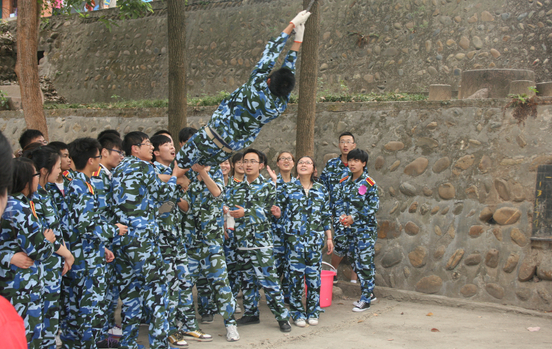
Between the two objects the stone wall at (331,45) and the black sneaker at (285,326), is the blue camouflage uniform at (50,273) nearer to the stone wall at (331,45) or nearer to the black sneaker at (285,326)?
the black sneaker at (285,326)

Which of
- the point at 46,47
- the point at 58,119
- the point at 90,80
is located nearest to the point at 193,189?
the point at 58,119

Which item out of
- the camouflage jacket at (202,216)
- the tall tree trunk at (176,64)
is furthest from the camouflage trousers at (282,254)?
the tall tree trunk at (176,64)

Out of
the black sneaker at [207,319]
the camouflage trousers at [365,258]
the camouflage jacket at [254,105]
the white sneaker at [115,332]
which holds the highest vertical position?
the camouflage jacket at [254,105]

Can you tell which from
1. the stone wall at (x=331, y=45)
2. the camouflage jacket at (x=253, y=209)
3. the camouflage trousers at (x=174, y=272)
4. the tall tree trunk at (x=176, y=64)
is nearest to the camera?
the camouflage trousers at (x=174, y=272)

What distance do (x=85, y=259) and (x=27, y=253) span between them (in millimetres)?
708

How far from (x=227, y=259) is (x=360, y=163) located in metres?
2.03

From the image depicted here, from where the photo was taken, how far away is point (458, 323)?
5.43 m

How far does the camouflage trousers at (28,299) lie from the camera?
3.40m

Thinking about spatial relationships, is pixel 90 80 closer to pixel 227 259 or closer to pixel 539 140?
pixel 227 259

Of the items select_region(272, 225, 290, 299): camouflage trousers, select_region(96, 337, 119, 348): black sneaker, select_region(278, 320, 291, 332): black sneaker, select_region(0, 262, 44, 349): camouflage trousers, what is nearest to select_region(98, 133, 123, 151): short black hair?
select_region(0, 262, 44, 349): camouflage trousers

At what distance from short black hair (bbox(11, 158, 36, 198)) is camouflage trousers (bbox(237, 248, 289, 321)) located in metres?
2.45

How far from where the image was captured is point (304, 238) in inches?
216

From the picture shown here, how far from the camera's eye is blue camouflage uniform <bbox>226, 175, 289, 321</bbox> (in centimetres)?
517

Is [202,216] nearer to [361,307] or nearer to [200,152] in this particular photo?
[200,152]
